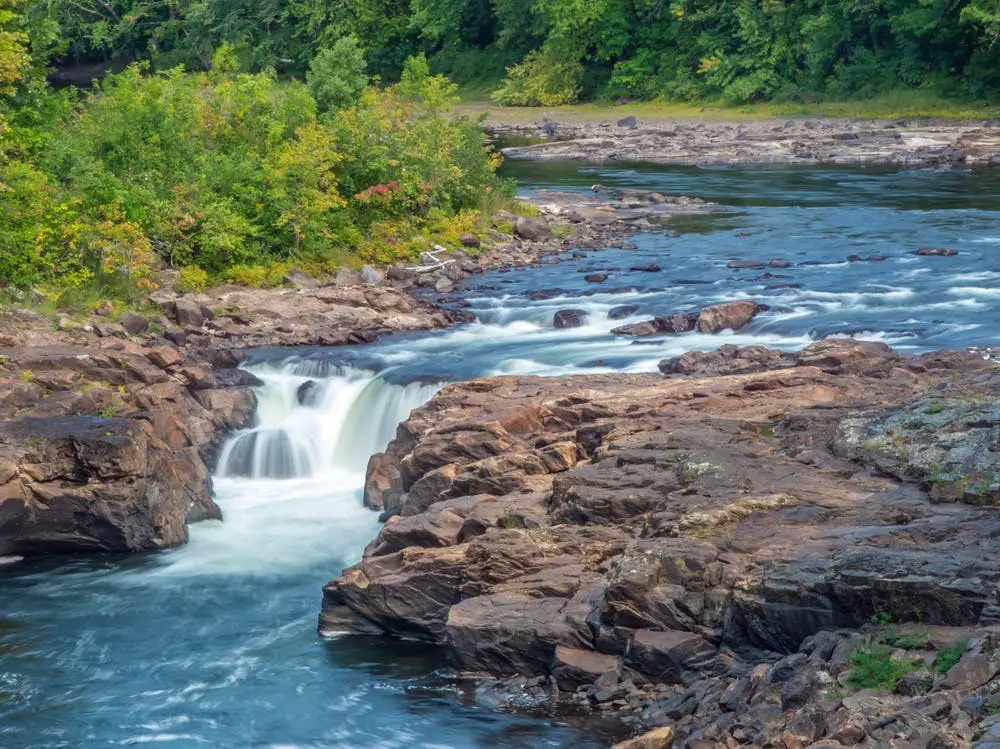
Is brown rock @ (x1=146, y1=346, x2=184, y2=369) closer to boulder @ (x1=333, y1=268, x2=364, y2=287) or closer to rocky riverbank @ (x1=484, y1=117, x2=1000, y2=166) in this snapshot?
boulder @ (x1=333, y1=268, x2=364, y2=287)

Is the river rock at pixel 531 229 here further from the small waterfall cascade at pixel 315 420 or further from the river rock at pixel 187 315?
the small waterfall cascade at pixel 315 420

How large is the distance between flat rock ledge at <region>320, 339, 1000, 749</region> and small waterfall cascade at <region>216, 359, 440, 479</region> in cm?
304

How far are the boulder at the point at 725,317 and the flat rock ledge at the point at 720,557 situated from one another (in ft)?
22.3

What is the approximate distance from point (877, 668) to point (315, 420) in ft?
45.8

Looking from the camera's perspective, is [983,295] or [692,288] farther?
[692,288]

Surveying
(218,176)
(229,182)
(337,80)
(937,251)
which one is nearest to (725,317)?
(937,251)

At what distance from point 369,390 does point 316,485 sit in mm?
2652

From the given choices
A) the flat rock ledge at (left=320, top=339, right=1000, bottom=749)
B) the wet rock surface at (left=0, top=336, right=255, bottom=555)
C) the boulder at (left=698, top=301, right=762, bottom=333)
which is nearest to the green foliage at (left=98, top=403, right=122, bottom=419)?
the wet rock surface at (left=0, top=336, right=255, bottom=555)

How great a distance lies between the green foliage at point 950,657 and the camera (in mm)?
10781

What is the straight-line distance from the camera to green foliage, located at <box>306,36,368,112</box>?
Answer: 3747 cm

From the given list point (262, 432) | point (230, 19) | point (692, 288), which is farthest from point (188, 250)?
point (230, 19)

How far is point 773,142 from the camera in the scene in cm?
5819

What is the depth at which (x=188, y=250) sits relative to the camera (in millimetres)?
30734

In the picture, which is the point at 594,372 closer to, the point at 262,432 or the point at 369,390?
the point at 369,390
